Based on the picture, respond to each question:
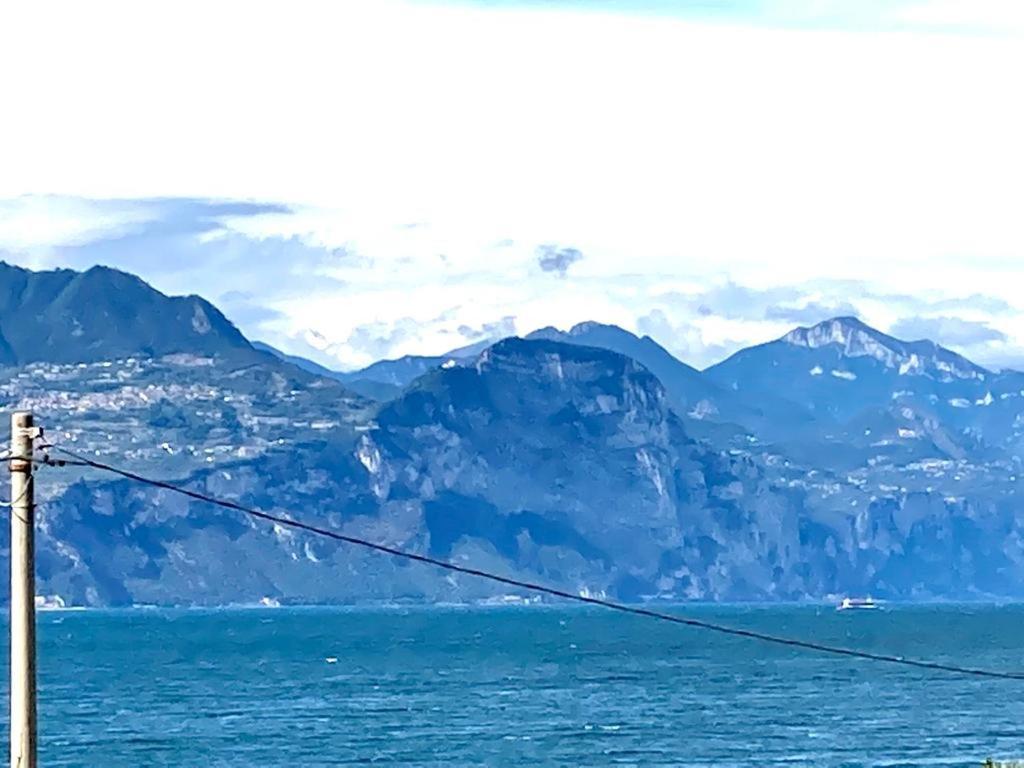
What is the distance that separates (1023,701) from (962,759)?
1932 inches

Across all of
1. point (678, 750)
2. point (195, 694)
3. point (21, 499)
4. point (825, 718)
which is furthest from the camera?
point (195, 694)

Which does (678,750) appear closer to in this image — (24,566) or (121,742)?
(121,742)

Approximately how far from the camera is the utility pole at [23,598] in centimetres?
2478

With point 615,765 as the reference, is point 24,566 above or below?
above

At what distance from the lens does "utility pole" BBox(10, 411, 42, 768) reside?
24781 millimetres

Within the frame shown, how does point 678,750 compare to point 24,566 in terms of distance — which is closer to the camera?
point 24,566

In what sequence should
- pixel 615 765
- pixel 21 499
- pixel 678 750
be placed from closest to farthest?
1. pixel 21 499
2. pixel 615 765
3. pixel 678 750

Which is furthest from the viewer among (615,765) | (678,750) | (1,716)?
(1,716)

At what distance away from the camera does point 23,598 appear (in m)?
25.2

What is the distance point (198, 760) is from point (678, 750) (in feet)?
103

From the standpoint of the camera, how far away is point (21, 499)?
25.3m

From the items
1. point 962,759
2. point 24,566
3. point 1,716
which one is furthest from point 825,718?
point 24,566

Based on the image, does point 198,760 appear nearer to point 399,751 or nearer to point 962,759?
point 399,751

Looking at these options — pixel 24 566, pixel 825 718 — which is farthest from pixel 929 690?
pixel 24 566
